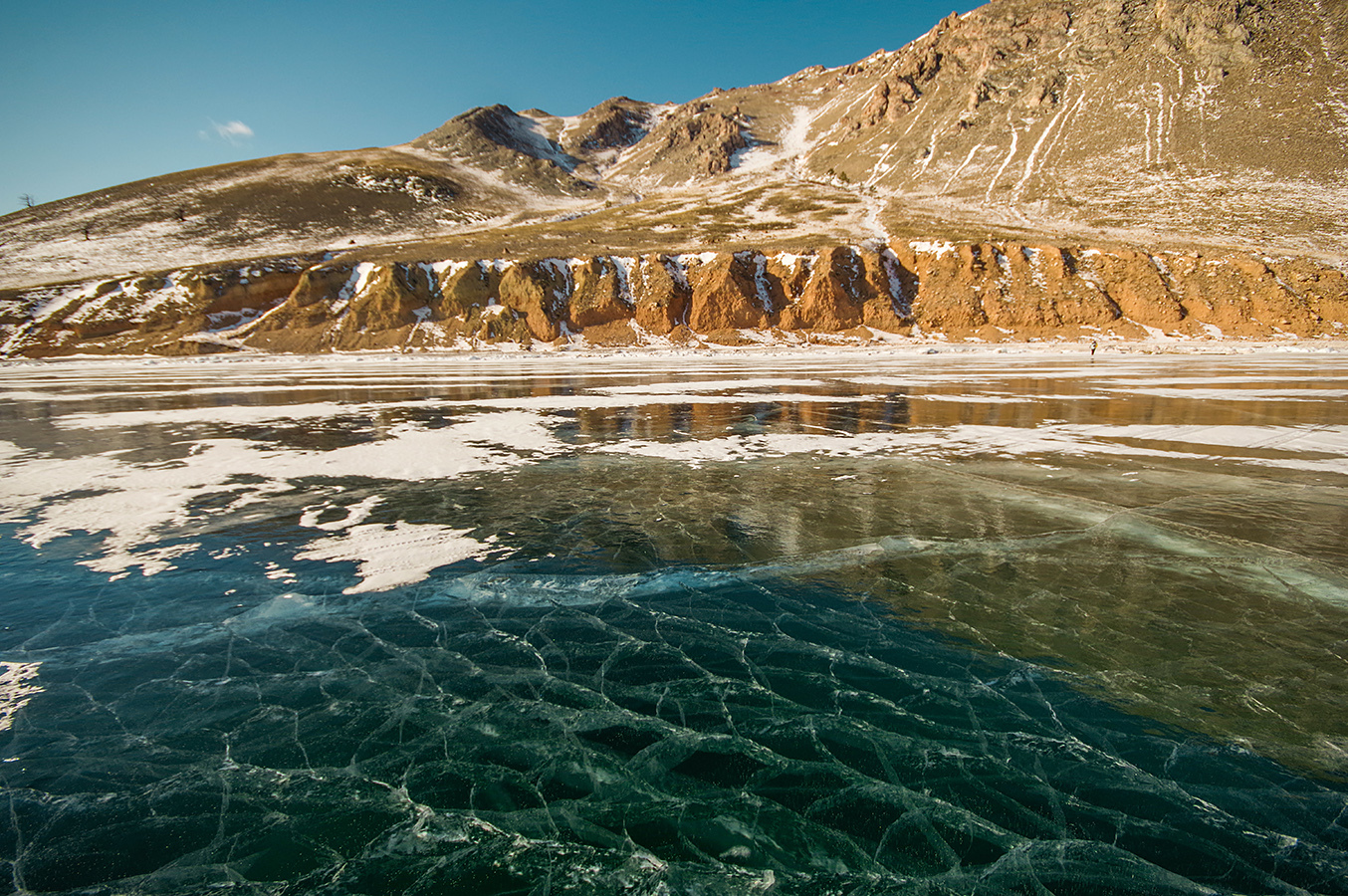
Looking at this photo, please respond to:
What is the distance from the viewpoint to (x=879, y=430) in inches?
613

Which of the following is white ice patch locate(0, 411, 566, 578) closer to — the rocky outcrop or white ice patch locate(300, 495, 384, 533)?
white ice patch locate(300, 495, 384, 533)

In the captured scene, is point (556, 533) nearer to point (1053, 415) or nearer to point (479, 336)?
point (1053, 415)

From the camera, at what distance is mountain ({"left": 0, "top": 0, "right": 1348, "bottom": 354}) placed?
49344mm

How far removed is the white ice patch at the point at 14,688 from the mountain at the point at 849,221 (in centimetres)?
4640

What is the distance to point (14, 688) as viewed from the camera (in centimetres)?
499

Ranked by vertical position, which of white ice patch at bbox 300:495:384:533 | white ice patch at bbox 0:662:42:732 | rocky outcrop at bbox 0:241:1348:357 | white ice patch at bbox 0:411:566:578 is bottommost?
white ice patch at bbox 0:662:42:732

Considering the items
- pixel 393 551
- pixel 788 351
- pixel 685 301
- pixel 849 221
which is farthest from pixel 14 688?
pixel 849 221

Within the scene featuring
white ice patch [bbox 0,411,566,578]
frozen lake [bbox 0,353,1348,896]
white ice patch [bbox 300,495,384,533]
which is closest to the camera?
frozen lake [bbox 0,353,1348,896]

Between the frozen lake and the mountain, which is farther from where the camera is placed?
the mountain

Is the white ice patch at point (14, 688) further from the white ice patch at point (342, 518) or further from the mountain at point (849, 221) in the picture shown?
the mountain at point (849, 221)

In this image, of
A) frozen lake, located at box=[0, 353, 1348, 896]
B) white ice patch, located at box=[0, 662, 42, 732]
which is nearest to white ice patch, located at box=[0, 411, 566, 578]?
frozen lake, located at box=[0, 353, 1348, 896]

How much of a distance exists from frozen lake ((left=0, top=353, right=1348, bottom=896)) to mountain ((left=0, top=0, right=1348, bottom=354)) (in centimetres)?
4180

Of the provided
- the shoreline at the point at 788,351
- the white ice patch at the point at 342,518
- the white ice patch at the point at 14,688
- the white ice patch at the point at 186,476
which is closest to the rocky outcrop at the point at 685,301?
the shoreline at the point at 788,351

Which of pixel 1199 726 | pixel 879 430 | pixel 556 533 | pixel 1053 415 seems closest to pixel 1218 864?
pixel 1199 726
